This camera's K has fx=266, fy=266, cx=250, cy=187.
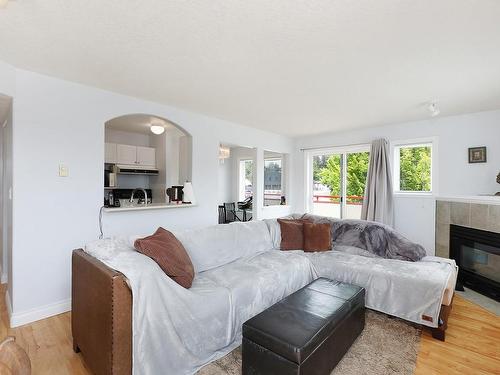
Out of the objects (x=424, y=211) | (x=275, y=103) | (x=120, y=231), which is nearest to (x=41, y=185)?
(x=120, y=231)

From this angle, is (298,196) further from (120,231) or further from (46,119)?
(46,119)

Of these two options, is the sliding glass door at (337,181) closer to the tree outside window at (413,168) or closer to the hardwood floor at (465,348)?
the tree outside window at (413,168)

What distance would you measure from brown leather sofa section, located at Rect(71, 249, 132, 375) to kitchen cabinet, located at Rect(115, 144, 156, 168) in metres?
3.61

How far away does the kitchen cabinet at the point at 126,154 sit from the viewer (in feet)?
16.6

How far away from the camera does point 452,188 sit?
4062 millimetres

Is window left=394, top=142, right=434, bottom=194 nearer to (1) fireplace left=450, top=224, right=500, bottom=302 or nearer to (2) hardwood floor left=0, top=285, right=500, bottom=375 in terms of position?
(1) fireplace left=450, top=224, right=500, bottom=302

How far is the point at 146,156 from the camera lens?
5.53 m

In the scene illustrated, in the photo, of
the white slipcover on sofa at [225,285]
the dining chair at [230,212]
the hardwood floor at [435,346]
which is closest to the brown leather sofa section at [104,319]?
the white slipcover on sofa at [225,285]

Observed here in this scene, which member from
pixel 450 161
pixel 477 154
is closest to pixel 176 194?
pixel 450 161

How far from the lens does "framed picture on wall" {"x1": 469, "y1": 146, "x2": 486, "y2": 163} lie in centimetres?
379

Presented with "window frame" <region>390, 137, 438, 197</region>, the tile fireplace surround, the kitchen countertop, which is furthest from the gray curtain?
the kitchen countertop

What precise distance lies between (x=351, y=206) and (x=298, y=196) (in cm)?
119

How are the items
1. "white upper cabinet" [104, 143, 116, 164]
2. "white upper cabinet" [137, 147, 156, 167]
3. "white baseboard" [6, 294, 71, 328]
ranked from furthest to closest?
"white upper cabinet" [137, 147, 156, 167], "white upper cabinet" [104, 143, 116, 164], "white baseboard" [6, 294, 71, 328]

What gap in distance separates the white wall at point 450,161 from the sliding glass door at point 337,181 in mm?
526
